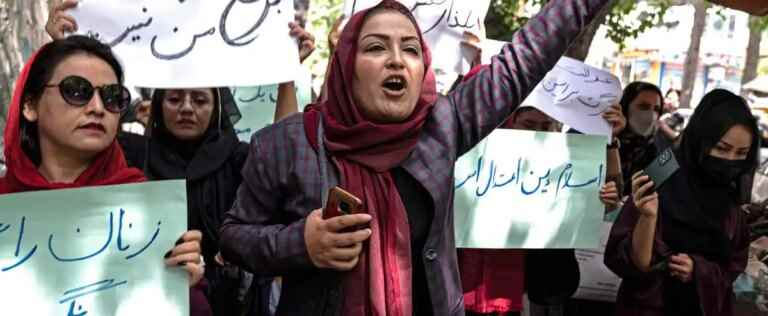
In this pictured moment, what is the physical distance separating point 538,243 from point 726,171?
0.75 metres

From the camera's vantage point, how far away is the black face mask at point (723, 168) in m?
3.17

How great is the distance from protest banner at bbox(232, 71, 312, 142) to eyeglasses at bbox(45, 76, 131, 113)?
2251 millimetres

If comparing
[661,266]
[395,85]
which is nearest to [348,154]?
[395,85]

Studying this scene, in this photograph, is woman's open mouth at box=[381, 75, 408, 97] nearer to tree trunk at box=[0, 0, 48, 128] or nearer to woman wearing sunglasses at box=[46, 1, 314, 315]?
woman wearing sunglasses at box=[46, 1, 314, 315]

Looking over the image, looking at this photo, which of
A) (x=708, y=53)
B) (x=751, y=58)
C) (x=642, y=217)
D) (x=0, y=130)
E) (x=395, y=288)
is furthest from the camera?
(x=708, y=53)

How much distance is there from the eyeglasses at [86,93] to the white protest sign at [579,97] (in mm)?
1800

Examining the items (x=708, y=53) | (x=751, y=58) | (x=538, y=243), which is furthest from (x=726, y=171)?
(x=708, y=53)

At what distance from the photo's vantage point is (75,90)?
218cm

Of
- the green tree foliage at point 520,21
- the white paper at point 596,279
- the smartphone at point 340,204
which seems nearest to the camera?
the smartphone at point 340,204

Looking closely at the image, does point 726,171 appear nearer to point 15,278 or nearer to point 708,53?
point 15,278

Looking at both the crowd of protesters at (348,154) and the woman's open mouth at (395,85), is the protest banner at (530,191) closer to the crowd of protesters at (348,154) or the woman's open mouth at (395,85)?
the crowd of protesters at (348,154)

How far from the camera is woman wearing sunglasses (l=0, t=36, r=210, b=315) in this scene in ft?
7.14

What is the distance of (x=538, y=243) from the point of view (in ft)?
10.3

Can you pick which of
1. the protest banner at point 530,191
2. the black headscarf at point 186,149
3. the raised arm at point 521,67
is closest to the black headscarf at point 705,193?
the protest banner at point 530,191
